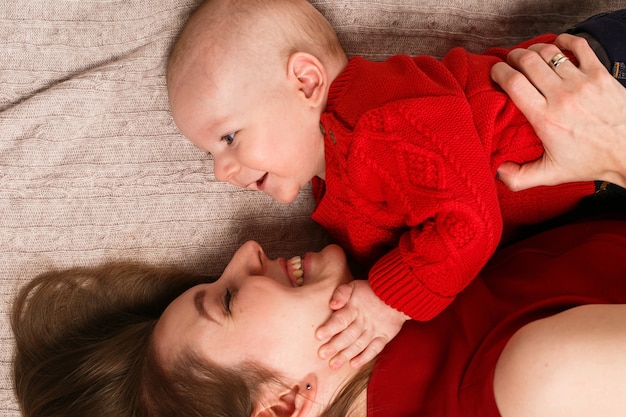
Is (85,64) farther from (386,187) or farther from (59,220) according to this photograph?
(386,187)

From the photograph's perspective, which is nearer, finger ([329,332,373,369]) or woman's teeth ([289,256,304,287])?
finger ([329,332,373,369])

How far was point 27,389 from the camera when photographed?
4.74 feet

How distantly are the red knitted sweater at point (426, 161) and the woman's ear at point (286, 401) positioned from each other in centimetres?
28

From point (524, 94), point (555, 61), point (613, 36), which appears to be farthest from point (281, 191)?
point (613, 36)

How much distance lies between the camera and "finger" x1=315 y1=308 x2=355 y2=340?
1.34 metres

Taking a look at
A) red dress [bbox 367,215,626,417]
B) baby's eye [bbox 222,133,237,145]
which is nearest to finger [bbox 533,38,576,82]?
red dress [bbox 367,215,626,417]

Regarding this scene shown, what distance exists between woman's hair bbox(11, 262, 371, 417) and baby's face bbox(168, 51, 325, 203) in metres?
0.39

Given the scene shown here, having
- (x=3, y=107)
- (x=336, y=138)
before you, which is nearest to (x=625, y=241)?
(x=336, y=138)

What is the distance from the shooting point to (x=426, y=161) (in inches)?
51.4

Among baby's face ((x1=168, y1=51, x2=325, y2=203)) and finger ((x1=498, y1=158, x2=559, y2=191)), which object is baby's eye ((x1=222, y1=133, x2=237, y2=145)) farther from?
finger ((x1=498, y1=158, x2=559, y2=191))

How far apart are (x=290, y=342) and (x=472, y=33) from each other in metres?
1.08

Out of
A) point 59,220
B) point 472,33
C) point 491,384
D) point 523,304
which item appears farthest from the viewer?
point 472,33

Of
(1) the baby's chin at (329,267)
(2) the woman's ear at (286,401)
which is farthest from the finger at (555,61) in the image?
(2) the woman's ear at (286,401)

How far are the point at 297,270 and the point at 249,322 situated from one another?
0.24 metres
